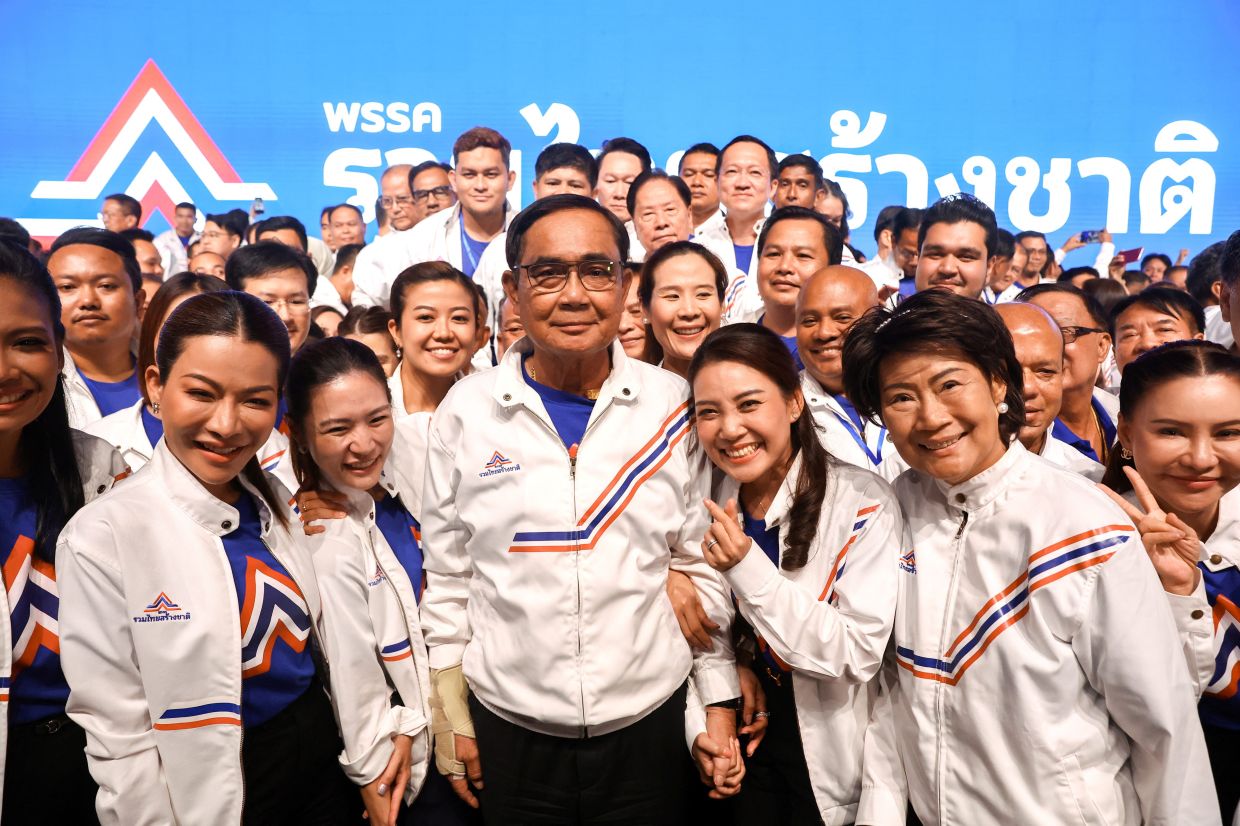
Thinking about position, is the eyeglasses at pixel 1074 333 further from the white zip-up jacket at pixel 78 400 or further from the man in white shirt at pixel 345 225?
the man in white shirt at pixel 345 225

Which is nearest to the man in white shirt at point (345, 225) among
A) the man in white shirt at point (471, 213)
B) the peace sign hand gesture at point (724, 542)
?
the man in white shirt at point (471, 213)

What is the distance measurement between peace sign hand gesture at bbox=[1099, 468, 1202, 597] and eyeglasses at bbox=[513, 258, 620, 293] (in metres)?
1.17

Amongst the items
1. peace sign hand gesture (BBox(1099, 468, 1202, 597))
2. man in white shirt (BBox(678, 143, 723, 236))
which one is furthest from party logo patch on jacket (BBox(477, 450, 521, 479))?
man in white shirt (BBox(678, 143, 723, 236))

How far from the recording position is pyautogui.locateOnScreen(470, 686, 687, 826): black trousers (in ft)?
6.87

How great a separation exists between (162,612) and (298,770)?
0.50m

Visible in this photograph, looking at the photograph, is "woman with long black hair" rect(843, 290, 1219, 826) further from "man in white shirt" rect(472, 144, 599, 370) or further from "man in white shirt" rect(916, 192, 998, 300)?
"man in white shirt" rect(472, 144, 599, 370)

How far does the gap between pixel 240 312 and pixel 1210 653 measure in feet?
7.17

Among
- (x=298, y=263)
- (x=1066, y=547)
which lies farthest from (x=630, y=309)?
(x=1066, y=547)

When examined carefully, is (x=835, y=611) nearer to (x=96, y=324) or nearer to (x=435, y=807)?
(x=435, y=807)

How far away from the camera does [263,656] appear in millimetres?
1965

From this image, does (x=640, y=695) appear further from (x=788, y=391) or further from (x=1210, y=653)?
(x=1210, y=653)

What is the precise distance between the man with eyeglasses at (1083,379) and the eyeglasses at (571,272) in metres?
1.74

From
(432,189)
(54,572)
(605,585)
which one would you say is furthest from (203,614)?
(432,189)

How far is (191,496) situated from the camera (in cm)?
192
